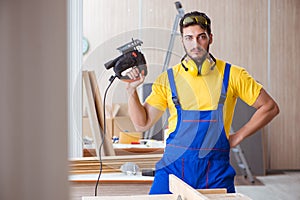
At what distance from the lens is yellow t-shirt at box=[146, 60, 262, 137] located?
221 cm

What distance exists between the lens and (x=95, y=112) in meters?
2.52

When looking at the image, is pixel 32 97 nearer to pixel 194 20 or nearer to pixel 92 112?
pixel 194 20

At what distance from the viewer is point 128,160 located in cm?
221

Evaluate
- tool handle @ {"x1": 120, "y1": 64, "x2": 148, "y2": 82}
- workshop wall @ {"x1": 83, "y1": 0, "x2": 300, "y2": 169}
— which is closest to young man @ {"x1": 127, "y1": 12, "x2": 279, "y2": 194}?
tool handle @ {"x1": 120, "y1": 64, "x2": 148, "y2": 82}

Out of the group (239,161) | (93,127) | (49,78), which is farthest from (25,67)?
(239,161)

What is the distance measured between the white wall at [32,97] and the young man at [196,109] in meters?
1.93

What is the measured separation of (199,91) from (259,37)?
4761 millimetres

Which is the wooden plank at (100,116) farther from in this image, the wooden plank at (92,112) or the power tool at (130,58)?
the power tool at (130,58)

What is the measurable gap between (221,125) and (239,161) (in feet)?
13.4

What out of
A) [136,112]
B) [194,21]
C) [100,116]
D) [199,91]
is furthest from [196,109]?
[100,116]

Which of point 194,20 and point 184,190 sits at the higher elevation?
point 194,20

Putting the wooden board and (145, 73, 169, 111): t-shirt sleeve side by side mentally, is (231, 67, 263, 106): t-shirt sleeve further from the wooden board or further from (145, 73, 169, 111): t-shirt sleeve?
the wooden board

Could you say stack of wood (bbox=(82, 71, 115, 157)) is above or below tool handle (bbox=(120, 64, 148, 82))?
below

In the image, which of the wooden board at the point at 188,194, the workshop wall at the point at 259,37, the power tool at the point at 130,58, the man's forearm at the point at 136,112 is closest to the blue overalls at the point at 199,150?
the man's forearm at the point at 136,112
